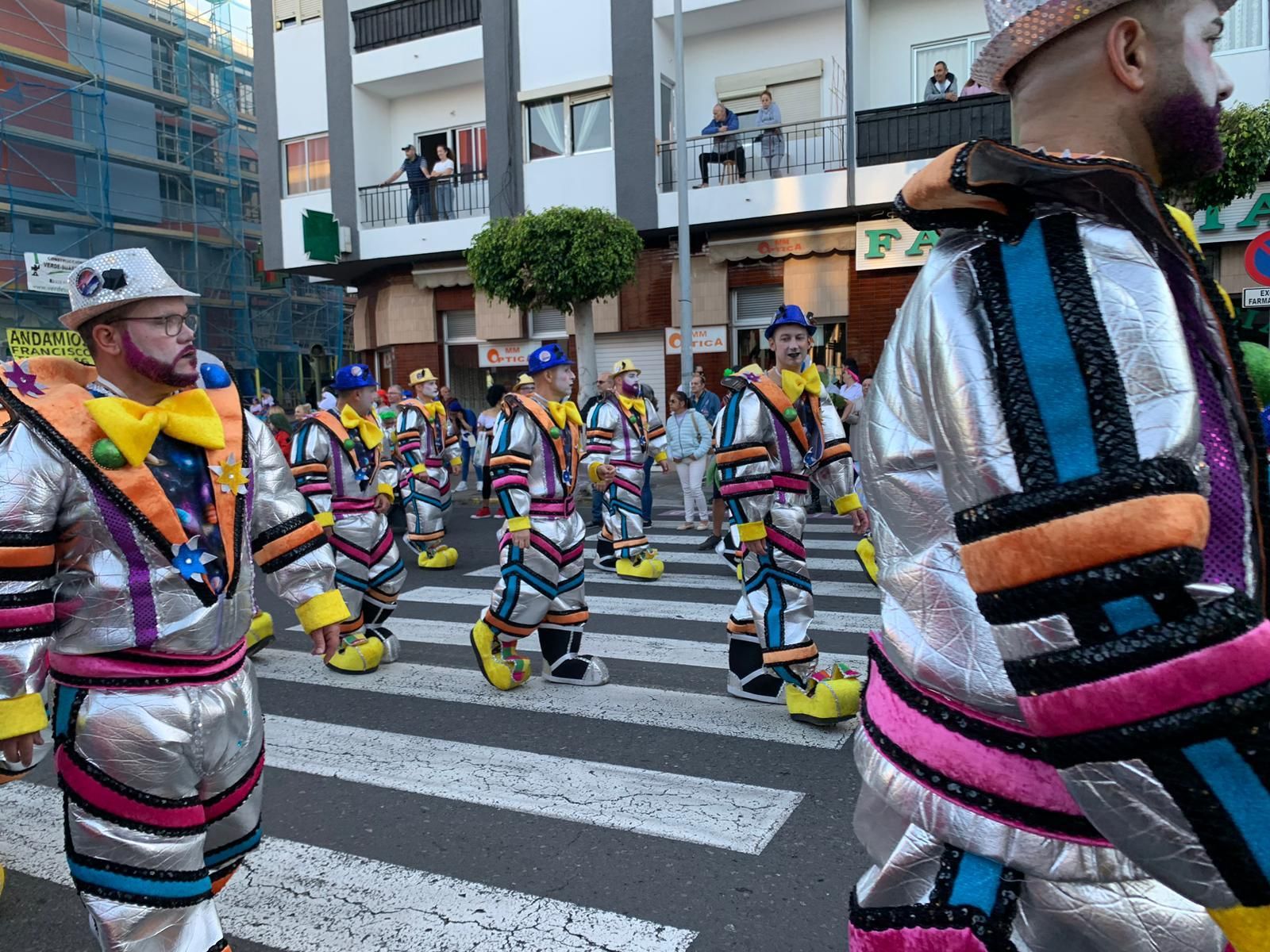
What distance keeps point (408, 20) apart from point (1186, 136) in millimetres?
22933

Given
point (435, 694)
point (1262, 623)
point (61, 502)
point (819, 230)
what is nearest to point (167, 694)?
point (61, 502)

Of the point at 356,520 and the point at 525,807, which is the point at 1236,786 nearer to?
the point at 525,807

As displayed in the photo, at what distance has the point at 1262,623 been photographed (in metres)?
0.85

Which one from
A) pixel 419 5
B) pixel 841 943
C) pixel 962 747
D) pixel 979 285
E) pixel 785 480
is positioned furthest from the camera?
pixel 419 5

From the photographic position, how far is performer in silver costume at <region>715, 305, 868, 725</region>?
16.0 feet

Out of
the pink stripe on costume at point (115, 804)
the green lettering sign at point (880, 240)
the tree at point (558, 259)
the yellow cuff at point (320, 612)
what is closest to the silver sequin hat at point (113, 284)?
the yellow cuff at point (320, 612)

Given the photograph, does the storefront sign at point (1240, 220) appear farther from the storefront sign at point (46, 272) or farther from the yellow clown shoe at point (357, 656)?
the storefront sign at point (46, 272)

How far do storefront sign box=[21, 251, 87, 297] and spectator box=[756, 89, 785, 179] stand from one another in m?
15.9

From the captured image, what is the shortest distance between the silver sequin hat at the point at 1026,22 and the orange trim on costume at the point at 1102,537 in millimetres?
590

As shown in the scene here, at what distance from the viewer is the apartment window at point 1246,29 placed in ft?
46.3

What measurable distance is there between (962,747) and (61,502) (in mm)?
2229

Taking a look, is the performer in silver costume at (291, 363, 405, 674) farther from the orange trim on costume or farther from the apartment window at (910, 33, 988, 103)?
the apartment window at (910, 33, 988, 103)

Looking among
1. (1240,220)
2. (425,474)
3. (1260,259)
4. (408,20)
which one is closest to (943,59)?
(1240,220)

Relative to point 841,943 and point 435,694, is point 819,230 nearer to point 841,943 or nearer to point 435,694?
point 435,694
